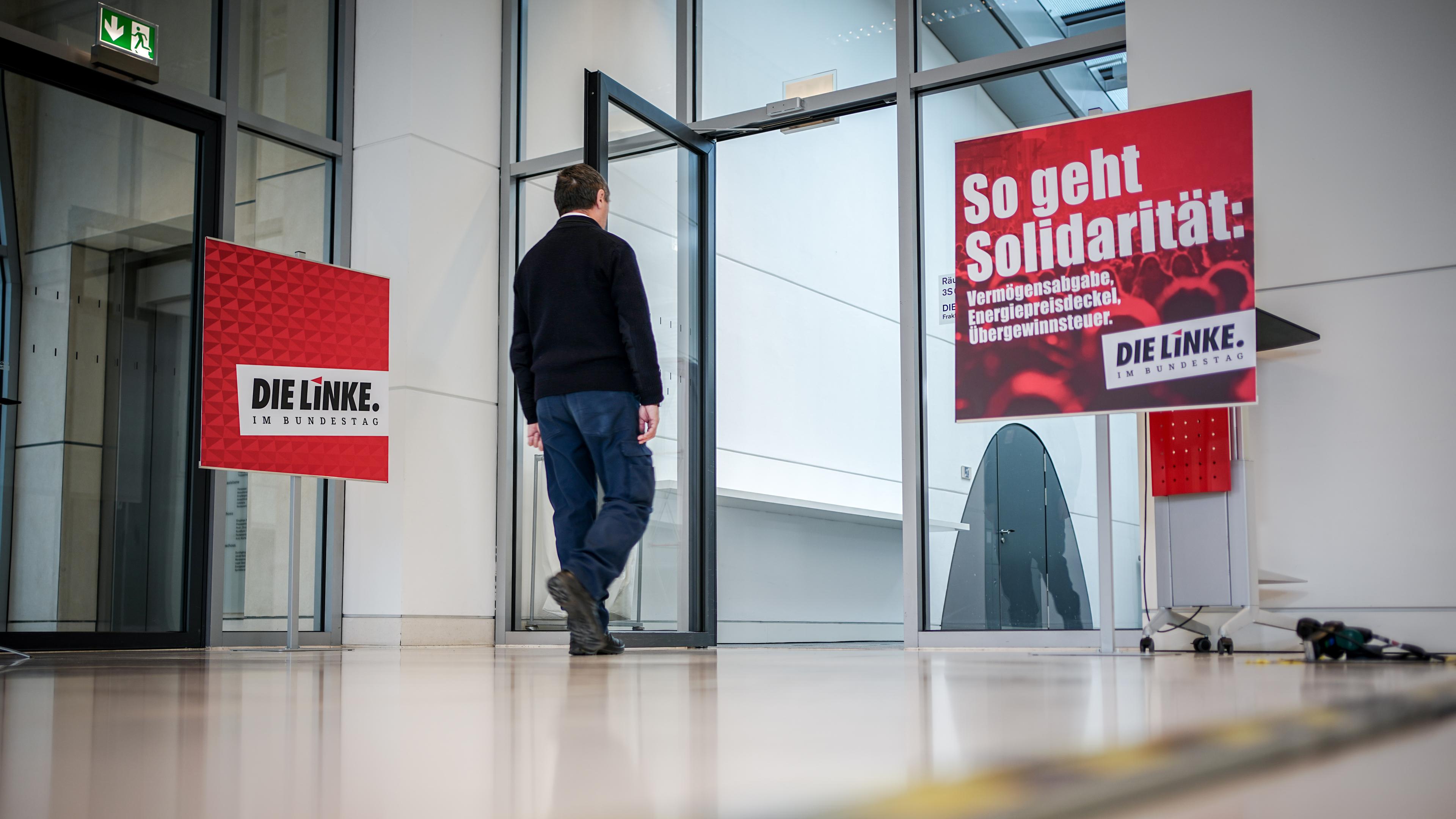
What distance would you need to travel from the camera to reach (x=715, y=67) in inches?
219

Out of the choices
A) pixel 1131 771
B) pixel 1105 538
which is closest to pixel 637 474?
pixel 1105 538

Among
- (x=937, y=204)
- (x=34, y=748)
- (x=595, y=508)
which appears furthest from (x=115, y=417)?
(x=34, y=748)

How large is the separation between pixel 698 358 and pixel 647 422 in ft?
7.40

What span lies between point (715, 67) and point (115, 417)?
3.09 meters

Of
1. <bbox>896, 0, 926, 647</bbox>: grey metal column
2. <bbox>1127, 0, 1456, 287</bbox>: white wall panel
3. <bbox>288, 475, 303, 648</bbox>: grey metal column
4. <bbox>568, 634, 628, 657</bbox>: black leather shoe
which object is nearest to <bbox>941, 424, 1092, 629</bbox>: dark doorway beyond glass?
<bbox>896, 0, 926, 647</bbox>: grey metal column

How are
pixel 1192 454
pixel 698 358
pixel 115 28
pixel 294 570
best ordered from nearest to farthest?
pixel 1192 454 → pixel 294 570 → pixel 115 28 → pixel 698 358

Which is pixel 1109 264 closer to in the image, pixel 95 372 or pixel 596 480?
pixel 596 480

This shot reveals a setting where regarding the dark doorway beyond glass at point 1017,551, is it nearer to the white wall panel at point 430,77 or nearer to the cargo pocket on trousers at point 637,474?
the cargo pocket on trousers at point 637,474

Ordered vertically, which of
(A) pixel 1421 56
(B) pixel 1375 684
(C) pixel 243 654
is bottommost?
(C) pixel 243 654

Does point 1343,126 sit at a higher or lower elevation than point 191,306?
higher

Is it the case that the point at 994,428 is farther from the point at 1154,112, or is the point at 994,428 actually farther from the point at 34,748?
the point at 34,748

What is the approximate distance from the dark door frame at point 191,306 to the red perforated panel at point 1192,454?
3.80m

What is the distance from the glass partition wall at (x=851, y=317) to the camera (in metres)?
4.47

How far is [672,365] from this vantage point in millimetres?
5152
